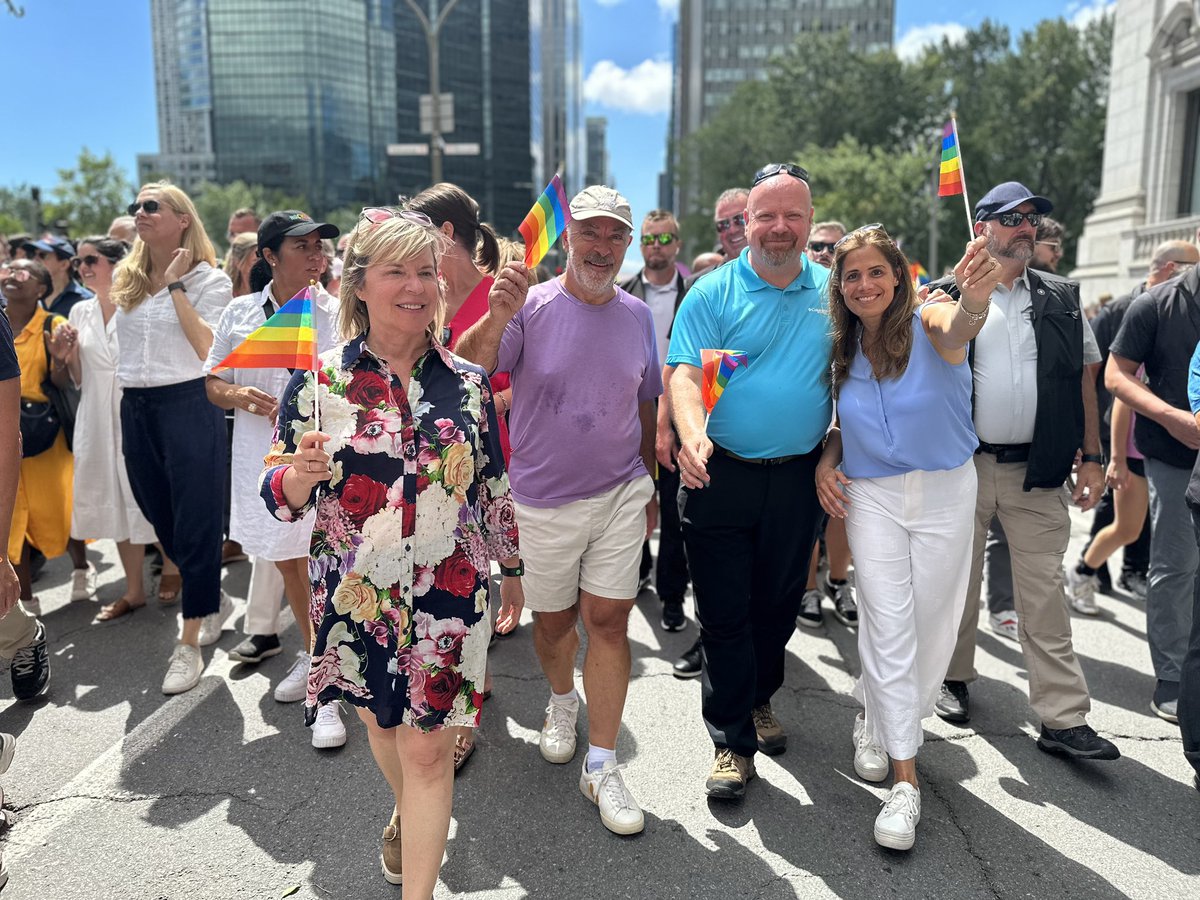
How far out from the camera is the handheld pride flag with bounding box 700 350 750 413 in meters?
3.06

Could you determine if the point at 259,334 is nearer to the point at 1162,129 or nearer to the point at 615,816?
the point at 615,816

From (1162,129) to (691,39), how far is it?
95.4 metres

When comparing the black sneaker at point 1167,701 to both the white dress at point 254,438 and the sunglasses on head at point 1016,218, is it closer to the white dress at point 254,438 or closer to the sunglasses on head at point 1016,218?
the sunglasses on head at point 1016,218

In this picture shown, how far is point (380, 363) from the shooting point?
247 centimetres

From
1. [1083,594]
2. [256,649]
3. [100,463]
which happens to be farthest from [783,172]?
[100,463]

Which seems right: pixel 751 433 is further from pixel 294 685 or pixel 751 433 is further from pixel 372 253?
pixel 294 685

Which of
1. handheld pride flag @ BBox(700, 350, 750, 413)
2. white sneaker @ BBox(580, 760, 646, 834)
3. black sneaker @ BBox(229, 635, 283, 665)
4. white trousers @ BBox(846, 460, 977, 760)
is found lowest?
black sneaker @ BBox(229, 635, 283, 665)

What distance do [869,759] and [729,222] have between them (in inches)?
140

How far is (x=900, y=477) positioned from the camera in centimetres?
321

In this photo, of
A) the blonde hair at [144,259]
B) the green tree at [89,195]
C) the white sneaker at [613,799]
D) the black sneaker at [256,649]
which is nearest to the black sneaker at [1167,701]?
the white sneaker at [613,799]

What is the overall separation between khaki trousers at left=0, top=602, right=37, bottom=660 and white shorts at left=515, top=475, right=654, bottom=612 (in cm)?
263

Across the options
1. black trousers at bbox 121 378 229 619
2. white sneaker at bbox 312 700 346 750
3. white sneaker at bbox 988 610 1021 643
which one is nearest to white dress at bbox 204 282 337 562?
black trousers at bbox 121 378 229 619

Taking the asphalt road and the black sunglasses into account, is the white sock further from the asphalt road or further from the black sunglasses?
the black sunglasses

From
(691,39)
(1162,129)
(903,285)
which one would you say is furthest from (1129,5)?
(691,39)
